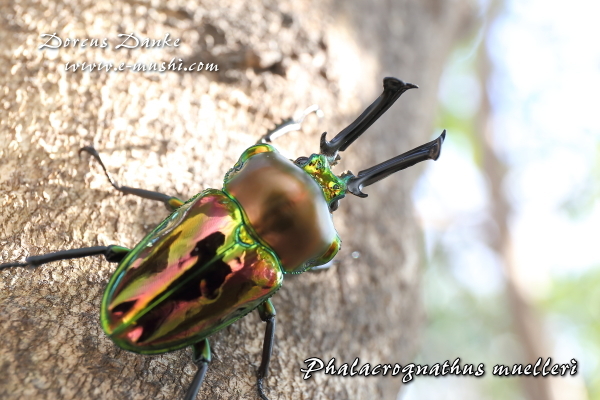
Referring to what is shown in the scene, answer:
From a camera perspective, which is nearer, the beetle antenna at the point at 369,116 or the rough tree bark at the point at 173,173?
the rough tree bark at the point at 173,173

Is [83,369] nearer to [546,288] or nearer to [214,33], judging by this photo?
[214,33]

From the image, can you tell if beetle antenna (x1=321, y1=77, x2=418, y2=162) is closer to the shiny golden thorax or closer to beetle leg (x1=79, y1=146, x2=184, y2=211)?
the shiny golden thorax

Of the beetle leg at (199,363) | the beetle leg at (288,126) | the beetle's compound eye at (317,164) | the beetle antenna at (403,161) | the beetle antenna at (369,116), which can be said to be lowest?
the beetle leg at (199,363)

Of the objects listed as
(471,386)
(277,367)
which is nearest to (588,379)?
(471,386)

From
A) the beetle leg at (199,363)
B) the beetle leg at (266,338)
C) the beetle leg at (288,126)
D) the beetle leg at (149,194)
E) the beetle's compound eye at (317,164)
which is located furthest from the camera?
the beetle leg at (288,126)

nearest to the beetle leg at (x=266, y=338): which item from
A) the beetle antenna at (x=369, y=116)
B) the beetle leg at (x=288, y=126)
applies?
the beetle antenna at (x=369, y=116)

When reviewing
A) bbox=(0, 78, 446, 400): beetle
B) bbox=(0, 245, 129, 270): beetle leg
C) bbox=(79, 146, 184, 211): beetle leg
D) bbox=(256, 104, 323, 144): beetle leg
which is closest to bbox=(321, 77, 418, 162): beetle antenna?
bbox=(0, 78, 446, 400): beetle

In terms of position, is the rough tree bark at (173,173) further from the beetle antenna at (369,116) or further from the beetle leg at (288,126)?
the beetle antenna at (369,116)
